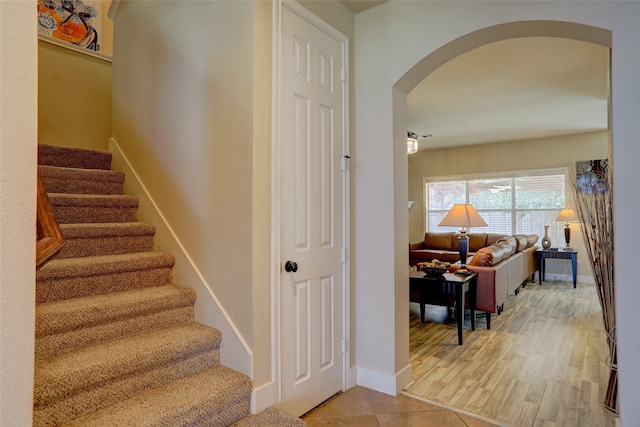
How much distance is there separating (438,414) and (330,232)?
1.28 m

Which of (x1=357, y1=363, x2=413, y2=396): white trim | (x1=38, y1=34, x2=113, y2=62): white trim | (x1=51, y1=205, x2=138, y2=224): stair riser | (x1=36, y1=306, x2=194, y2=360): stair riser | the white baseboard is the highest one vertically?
(x1=38, y1=34, x2=113, y2=62): white trim

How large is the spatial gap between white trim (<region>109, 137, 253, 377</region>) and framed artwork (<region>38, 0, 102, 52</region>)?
6.66ft

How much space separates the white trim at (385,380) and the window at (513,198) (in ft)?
18.7

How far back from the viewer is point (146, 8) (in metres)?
2.83

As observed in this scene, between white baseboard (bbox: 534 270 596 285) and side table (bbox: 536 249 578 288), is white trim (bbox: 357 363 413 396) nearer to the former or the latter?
side table (bbox: 536 249 578 288)

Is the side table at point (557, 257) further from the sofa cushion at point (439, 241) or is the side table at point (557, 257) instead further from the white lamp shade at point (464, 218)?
the white lamp shade at point (464, 218)

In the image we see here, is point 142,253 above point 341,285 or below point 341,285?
above

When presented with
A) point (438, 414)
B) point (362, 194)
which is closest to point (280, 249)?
point (362, 194)

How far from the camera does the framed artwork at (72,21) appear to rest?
3.68 metres

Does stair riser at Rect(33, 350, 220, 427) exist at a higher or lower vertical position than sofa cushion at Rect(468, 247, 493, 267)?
lower

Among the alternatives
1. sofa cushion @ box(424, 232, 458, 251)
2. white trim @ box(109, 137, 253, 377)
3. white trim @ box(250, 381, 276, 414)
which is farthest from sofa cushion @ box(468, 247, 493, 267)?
sofa cushion @ box(424, 232, 458, 251)

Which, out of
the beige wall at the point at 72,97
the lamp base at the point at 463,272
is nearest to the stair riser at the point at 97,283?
the beige wall at the point at 72,97

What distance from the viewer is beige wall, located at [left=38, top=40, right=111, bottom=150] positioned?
3.61 meters

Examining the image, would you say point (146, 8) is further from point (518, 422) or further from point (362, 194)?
point (518, 422)
